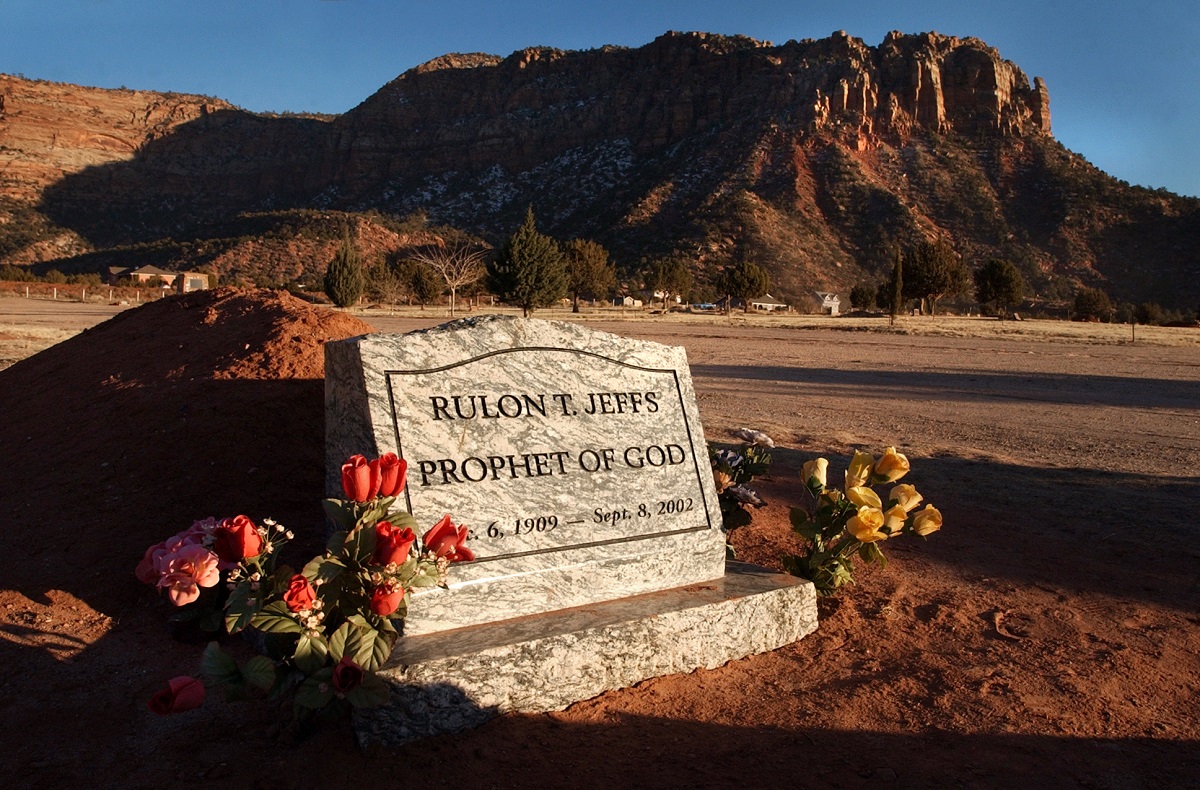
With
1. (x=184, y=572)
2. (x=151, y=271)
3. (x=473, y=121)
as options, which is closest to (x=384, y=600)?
(x=184, y=572)

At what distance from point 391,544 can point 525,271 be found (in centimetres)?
4133

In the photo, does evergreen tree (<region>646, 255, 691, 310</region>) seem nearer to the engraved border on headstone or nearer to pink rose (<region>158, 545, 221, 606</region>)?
the engraved border on headstone

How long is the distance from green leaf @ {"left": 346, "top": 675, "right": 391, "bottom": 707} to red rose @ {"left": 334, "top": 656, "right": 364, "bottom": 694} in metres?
0.03

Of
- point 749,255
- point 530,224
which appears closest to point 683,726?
point 530,224

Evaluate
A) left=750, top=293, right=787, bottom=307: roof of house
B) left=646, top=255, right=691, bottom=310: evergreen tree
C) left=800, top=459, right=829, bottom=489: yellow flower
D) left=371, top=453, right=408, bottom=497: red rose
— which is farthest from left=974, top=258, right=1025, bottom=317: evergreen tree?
left=371, top=453, right=408, bottom=497: red rose

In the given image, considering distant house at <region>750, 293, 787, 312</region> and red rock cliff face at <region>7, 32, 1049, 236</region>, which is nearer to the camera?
distant house at <region>750, 293, 787, 312</region>

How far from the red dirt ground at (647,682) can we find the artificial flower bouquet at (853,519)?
0.25 metres

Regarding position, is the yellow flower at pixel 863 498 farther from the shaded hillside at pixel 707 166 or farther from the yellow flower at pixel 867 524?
the shaded hillside at pixel 707 166

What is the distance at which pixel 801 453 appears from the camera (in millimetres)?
7215

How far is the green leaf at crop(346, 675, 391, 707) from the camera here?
7.89 ft

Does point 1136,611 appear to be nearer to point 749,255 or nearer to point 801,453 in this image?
point 801,453

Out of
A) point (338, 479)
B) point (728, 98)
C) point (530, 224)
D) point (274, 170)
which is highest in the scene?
point (728, 98)

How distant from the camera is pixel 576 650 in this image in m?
2.97

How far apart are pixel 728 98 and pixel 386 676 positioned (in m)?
115
